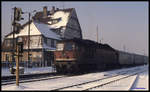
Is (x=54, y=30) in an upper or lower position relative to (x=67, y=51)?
upper

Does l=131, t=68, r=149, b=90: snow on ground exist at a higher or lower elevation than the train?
lower

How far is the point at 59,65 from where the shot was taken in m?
25.3

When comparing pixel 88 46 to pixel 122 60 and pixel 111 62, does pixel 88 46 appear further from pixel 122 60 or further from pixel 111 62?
pixel 122 60

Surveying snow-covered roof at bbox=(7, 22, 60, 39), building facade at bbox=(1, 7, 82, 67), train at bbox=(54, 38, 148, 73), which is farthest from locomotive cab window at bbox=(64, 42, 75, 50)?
snow-covered roof at bbox=(7, 22, 60, 39)

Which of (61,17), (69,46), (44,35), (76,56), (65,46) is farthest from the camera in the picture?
(61,17)

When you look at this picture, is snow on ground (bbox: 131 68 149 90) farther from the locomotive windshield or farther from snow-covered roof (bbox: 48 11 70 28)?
snow-covered roof (bbox: 48 11 70 28)

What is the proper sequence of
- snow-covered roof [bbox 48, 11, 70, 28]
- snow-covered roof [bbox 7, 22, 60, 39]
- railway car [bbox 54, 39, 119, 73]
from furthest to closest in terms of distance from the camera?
1. snow-covered roof [bbox 48, 11, 70, 28]
2. snow-covered roof [bbox 7, 22, 60, 39]
3. railway car [bbox 54, 39, 119, 73]

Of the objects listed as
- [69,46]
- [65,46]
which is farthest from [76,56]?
[65,46]

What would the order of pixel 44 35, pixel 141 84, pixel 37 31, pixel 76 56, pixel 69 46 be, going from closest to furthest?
pixel 141 84, pixel 76 56, pixel 69 46, pixel 44 35, pixel 37 31

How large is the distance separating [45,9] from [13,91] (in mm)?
57056

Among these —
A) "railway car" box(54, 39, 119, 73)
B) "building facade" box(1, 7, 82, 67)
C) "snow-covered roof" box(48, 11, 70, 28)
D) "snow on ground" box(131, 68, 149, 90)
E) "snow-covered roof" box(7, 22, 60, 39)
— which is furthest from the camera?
"snow-covered roof" box(48, 11, 70, 28)

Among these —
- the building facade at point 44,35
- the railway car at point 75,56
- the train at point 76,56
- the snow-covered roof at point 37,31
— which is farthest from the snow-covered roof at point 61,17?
the railway car at point 75,56

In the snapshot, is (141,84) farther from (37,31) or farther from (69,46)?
(37,31)

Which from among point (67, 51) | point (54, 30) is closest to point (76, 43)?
point (67, 51)
